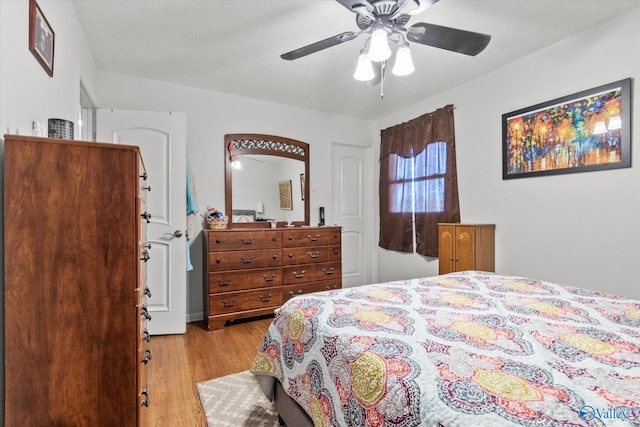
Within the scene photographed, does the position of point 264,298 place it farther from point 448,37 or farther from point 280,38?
point 448,37

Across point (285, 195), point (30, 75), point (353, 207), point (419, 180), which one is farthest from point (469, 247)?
point (30, 75)

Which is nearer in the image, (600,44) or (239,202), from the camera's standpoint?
(600,44)

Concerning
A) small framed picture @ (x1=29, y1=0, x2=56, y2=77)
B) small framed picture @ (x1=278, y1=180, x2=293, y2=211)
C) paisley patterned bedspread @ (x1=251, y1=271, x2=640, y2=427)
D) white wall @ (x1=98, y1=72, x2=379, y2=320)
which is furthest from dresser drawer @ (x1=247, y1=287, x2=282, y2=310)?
small framed picture @ (x1=29, y1=0, x2=56, y2=77)

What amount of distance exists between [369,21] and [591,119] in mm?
1896

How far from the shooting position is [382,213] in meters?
4.46

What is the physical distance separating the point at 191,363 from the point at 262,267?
1.12 meters

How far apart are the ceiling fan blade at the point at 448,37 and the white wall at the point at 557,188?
1.25 meters

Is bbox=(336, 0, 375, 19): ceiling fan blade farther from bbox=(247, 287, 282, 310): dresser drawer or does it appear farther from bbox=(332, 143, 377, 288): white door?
bbox=(332, 143, 377, 288): white door

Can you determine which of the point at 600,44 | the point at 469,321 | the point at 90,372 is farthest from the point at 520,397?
the point at 600,44

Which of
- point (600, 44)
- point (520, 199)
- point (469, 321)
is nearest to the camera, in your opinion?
point (469, 321)

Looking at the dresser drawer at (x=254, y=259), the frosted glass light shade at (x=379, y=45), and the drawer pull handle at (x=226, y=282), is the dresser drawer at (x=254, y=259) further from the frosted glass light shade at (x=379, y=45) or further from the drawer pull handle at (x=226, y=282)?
the frosted glass light shade at (x=379, y=45)

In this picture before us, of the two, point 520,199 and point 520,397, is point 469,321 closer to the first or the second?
point 520,397

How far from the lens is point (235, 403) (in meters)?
1.83

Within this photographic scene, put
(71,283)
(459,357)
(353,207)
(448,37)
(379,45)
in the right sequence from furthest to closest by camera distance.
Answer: (353,207)
(448,37)
(379,45)
(71,283)
(459,357)
